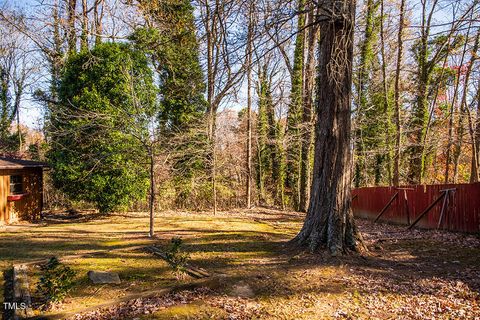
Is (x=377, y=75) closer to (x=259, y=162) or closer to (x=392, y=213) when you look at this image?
(x=259, y=162)

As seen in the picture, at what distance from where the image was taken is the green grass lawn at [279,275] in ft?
12.7

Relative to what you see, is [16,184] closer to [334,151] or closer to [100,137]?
[100,137]

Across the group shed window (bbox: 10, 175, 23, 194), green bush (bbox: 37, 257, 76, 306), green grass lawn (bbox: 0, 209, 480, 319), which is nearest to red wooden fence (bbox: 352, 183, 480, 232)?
green grass lawn (bbox: 0, 209, 480, 319)

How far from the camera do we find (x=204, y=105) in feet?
55.0

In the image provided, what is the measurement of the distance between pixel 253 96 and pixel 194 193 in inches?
279

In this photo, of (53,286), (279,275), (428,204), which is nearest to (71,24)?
(53,286)

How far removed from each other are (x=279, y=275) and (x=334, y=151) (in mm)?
2495

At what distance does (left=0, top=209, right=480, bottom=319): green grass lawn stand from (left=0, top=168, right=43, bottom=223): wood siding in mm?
3559

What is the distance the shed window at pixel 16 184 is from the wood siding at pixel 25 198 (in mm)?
104

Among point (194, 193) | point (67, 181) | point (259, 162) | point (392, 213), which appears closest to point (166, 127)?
point (194, 193)

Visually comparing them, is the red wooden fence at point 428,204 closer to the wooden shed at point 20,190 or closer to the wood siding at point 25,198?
the wooden shed at point 20,190

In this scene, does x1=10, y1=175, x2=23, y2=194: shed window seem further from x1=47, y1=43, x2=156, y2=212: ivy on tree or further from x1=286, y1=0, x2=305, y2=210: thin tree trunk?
x1=286, y1=0, x2=305, y2=210: thin tree trunk

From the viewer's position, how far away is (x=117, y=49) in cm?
1291

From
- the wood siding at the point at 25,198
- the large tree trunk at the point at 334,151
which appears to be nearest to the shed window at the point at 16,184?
the wood siding at the point at 25,198
